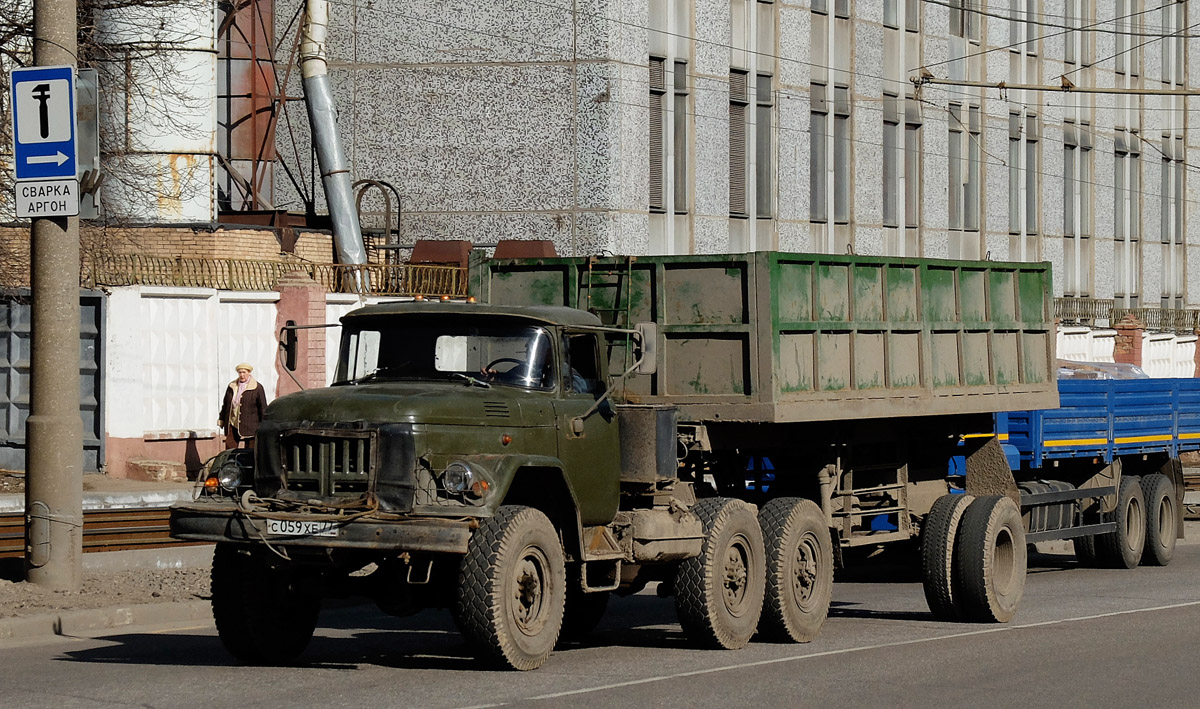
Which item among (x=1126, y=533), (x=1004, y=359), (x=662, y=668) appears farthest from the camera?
(x=1126, y=533)

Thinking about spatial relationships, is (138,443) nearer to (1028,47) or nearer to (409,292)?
(409,292)

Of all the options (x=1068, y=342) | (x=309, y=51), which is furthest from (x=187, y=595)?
(x=1068, y=342)

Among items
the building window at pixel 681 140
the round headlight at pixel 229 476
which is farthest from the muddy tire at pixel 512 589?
the building window at pixel 681 140

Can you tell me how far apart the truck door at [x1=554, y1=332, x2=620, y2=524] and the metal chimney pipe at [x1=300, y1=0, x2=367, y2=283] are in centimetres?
2097

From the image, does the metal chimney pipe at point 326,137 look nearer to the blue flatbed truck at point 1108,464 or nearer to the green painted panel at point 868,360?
the blue flatbed truck at point 1108,464

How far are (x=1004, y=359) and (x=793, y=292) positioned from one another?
3.52 metres

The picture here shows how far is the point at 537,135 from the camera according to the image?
33.2 metres

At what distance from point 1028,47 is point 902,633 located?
1386 inches

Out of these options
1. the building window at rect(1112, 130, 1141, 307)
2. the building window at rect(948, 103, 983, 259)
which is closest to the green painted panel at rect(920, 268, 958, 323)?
the building window at rect(948, 103, 983, 259)

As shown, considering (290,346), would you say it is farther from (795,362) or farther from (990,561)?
(990,561)

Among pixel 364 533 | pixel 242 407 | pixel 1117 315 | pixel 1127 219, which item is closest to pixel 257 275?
pixel 242 407

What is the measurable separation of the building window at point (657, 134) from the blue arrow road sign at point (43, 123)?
20074mm

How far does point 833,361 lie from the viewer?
13508mm

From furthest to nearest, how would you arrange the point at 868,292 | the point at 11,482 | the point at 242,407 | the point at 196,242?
the point at 196,242
the point at 242,407
the point at 11,482
the point at 868,292
